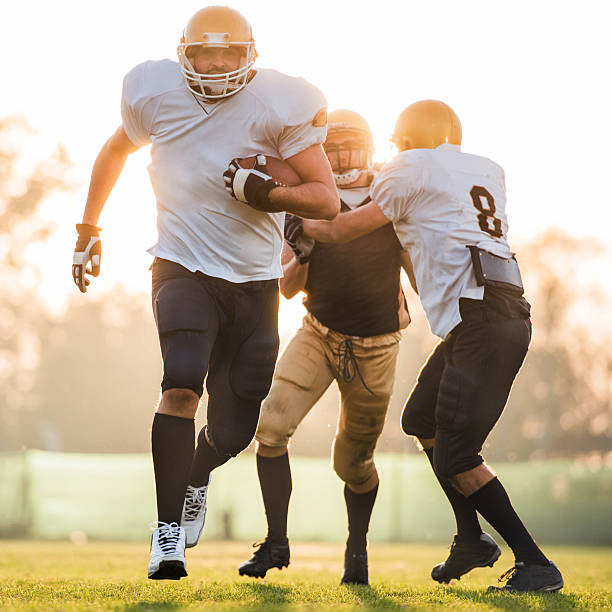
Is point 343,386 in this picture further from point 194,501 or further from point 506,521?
point 506,521

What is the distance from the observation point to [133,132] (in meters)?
4.41

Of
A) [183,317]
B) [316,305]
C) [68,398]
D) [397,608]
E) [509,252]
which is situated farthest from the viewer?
[68,398]

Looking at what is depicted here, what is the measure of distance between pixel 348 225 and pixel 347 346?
0.79 meters

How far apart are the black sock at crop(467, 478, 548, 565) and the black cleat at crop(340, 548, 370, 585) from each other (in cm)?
101

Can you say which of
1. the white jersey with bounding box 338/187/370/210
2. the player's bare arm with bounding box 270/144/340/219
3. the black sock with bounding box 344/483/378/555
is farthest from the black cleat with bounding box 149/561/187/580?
the white jersey with bounding box 338/187/370/210

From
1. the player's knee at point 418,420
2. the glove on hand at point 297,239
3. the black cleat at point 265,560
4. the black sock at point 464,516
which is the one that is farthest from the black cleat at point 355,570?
the glove on hand at point 297,239

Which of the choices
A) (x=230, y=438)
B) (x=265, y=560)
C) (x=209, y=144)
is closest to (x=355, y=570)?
(x=265, y=560)

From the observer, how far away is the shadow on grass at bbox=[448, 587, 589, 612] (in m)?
3.71

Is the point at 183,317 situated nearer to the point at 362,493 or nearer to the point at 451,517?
the point at 362,493

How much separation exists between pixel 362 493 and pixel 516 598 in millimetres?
1745

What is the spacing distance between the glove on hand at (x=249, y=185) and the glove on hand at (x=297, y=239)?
3.40 feet

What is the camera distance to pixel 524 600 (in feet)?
12.9

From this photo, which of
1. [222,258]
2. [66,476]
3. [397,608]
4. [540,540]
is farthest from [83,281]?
[540,540]

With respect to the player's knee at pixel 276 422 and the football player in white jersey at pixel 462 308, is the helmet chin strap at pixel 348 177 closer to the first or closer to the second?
the football player in white jersey at pixel 462 308
